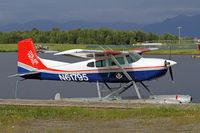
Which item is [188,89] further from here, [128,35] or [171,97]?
[128,35]

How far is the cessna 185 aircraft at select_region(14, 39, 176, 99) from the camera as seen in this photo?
17031mm

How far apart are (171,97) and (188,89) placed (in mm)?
10135

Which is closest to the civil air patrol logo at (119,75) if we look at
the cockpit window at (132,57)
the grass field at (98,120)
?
the cockpit window at (132,57)

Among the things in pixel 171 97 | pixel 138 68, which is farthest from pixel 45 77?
pixel 171 97

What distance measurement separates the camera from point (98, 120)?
10859 mm

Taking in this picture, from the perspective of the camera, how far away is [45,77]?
18781 millimetres

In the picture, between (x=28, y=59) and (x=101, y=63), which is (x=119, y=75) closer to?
(x=101, y=63)

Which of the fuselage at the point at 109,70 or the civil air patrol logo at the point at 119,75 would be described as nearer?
the fuselage at the point at 109,70

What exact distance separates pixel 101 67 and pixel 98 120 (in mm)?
7011

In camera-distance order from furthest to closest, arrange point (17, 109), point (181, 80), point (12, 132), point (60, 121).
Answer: point (181, 80) < point (17, 109) < point (60, 121) < point (12, 132)

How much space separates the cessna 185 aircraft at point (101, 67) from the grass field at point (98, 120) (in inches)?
184

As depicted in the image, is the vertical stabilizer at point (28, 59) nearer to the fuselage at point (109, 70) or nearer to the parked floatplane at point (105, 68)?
the parked floatplane at point (105, 68)

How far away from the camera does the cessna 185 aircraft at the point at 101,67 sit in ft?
55.9

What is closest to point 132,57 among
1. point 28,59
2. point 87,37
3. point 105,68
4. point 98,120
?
point 105,68
